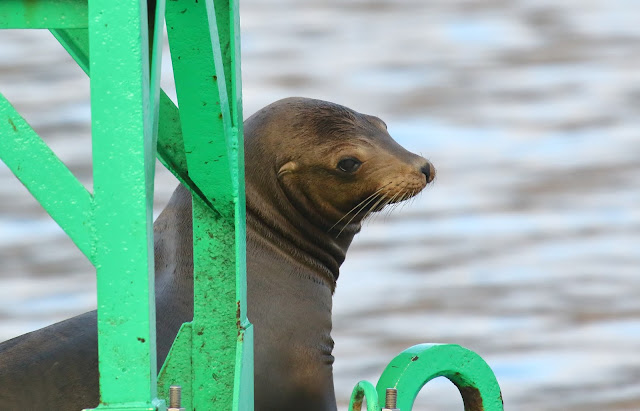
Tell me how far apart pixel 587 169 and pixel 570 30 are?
157 centimetres

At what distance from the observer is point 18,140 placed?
246cm

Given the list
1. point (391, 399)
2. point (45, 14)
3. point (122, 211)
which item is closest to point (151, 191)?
point (122, 211)

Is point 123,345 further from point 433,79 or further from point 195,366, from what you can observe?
point 433,79

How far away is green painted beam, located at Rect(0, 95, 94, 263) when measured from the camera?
2385 millimetres

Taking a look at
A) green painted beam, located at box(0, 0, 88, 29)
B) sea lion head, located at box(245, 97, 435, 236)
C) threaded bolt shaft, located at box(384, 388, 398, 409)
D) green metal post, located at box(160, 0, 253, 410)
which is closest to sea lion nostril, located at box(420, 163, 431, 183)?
sea lion head, located at box(245, 97, 435, 236)

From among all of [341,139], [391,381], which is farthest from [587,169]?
[391,381]

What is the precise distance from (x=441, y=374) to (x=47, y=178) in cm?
151

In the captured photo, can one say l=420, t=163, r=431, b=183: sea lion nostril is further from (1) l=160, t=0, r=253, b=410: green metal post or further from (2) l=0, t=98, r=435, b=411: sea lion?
(1) l=160, t=0, r=253, b=410: green metal post

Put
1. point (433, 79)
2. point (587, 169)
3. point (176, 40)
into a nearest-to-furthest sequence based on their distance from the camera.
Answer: point (176, 40) < point (587, 169) < point (433, 79)

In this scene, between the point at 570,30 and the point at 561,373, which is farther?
the point at 570,30

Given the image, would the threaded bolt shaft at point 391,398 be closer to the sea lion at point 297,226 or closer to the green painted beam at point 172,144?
the green painted beam at point 172,144

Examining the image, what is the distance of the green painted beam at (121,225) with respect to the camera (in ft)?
7.59

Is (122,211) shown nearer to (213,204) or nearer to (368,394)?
(213,204)

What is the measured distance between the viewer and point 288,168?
453cm
